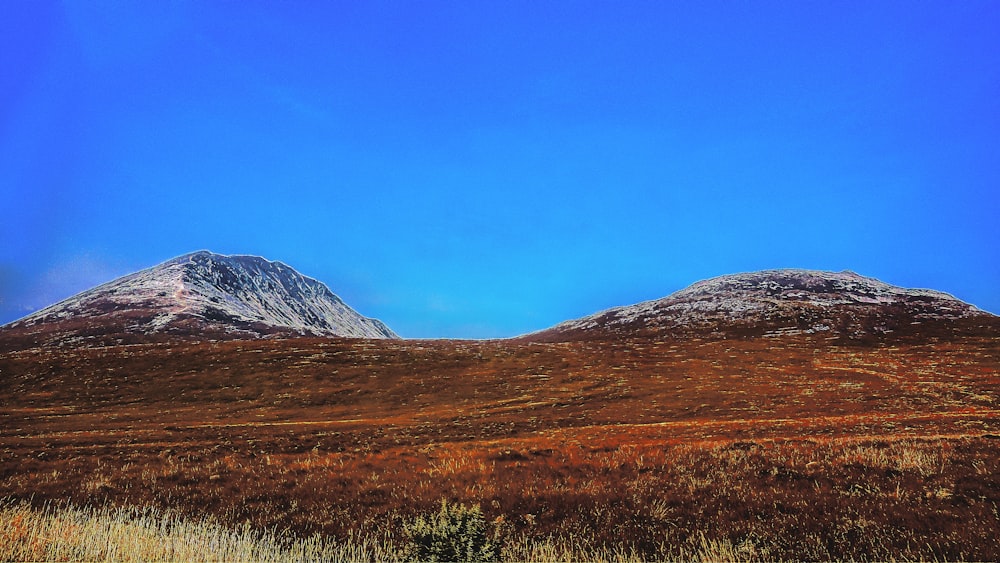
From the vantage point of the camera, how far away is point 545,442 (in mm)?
30156

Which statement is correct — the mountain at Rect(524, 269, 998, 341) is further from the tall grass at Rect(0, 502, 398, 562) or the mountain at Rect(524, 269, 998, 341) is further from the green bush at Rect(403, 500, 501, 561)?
the tall grass at Rect(0, 502, 398, 562)

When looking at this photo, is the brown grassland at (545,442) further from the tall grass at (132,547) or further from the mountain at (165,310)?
the mountain at (165,310)

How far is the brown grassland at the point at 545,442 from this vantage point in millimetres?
10500

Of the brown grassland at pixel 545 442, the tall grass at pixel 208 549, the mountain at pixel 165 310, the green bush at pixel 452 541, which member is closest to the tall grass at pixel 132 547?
the tall grass at pixel 208 549

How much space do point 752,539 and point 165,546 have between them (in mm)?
11424

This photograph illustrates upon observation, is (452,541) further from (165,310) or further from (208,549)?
(165,310)

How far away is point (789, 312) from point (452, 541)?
391 ft

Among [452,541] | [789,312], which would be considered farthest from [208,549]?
[789,312]

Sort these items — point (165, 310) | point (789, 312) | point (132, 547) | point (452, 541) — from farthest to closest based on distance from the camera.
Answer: point (165, 310), point (789, 312), point (132, 547), point (452, 541)

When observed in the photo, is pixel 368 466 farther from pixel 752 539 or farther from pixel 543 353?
pixel 543 353

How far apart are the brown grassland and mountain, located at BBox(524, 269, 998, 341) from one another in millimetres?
12267

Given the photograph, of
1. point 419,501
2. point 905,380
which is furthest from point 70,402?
point 905,380

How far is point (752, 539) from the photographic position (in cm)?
964

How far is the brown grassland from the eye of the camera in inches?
413
